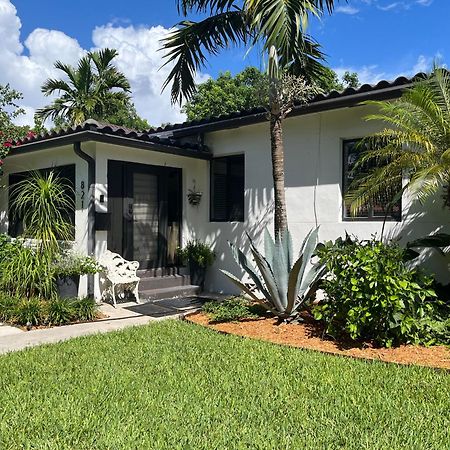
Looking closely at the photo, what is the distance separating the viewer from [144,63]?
66.5ft

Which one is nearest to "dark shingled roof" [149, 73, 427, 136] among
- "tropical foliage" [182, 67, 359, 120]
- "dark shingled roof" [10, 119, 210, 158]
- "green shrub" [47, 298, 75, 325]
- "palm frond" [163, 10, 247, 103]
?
"dark shingled roof" [10, 119, 210, 158]

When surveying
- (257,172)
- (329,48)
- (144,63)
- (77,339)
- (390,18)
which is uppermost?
(144,63)

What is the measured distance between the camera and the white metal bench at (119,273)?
7867mm

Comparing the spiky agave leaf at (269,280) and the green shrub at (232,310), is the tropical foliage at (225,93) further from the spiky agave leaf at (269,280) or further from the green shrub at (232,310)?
the spiky agave leaf at (269,280)

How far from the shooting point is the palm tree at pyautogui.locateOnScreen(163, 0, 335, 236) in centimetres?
636

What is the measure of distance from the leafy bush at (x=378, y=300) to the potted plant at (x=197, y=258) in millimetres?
4163

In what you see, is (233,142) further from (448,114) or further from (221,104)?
(221,104)

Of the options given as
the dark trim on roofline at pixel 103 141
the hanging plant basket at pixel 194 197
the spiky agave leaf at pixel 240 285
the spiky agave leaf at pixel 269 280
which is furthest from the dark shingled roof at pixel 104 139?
the spiky agave leaf at pixel 269 280

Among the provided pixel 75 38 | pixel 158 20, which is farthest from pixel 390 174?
pixel 75 38

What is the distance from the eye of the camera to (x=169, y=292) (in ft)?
29.0

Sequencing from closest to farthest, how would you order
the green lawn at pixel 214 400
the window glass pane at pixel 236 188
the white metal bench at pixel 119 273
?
1. the green lawn at pixel 214 400
2. the white metal bench at pixel 119 273
3. the window glass pane at pixel 236 188

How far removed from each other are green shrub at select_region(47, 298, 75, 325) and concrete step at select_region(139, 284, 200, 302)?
73.6 inches

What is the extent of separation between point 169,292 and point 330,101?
4.83 metres

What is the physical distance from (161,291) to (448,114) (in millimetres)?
5972
